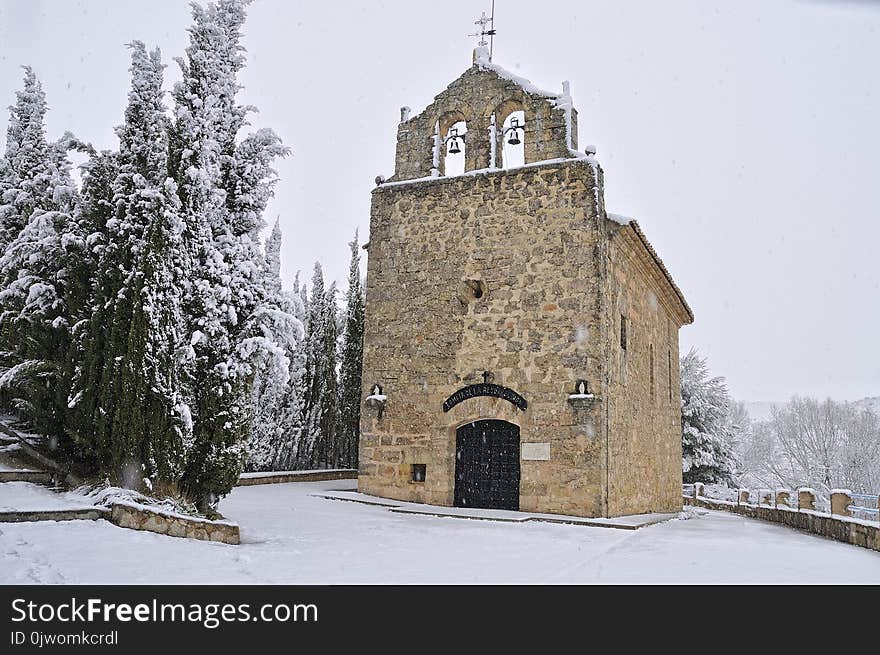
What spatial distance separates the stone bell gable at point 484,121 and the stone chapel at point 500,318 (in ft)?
0.09

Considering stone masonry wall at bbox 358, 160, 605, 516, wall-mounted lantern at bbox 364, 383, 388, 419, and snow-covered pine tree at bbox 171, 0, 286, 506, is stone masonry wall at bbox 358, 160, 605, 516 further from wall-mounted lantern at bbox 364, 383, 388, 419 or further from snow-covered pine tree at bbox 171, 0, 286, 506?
snow-covered pine tree at bbox 171, 0, 286, 506

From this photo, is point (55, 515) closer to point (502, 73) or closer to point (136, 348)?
point (136, 348)

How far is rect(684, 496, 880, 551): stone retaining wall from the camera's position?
8971 millimetres

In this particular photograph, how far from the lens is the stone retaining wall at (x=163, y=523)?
19.3ft

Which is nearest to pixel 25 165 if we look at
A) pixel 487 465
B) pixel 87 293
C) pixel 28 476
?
pixel 87 293

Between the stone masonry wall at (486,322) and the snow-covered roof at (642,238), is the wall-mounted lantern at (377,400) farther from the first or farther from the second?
the snow-covered roof at (642,238)

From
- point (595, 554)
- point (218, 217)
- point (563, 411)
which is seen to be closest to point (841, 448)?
point (563, 411)

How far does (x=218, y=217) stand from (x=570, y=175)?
20.4ft

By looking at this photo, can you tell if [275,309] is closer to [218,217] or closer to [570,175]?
[218,217]

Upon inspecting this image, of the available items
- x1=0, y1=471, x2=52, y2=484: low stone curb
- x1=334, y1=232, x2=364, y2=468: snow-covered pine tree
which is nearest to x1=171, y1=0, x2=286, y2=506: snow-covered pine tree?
x1=0, y1=471, x2=52, y2=484: low stone curb

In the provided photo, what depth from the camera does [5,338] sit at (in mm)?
7922

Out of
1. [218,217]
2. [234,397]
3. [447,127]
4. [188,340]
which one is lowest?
[234,397]

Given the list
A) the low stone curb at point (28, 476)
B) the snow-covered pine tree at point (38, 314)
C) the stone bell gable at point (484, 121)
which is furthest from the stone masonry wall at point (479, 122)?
the low stone curb at point (28, 476)
